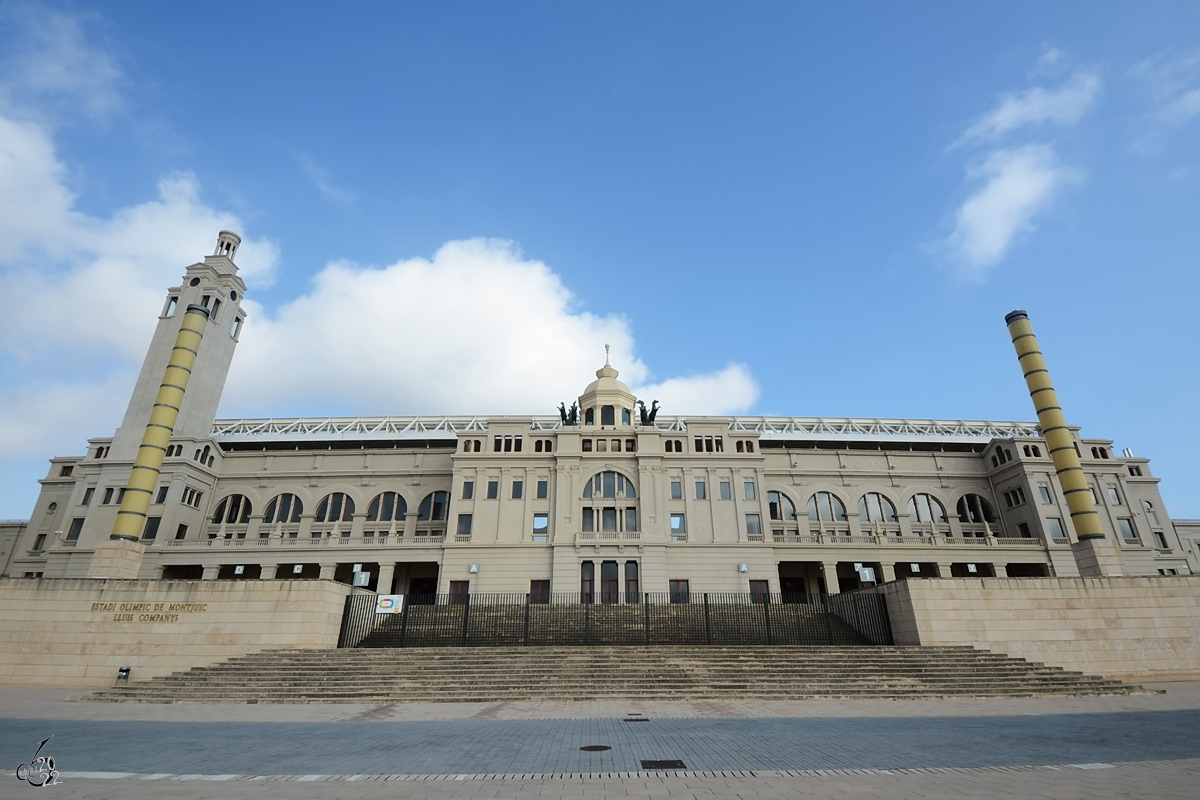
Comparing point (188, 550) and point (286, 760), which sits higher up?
point (188, 550)

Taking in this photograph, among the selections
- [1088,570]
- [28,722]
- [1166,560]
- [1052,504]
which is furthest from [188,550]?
[1166,560]

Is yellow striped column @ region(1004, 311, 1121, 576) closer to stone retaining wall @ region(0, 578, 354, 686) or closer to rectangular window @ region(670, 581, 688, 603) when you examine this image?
rectangular window @ region(670, 581, 688, 603)

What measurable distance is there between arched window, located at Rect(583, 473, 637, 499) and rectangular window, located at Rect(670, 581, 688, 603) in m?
7.25

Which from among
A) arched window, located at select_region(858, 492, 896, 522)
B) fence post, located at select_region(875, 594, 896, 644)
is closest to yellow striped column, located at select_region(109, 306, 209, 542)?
fence post, located at select_region(875, 594, 896, 644)

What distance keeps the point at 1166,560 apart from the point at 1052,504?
1193 centimetres

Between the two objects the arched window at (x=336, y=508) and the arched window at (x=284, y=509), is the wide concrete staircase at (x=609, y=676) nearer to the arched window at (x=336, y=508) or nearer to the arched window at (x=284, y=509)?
the arched window at (x=336, y=508)

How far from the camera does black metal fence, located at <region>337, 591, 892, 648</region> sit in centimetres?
2641

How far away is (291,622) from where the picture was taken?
976 inches

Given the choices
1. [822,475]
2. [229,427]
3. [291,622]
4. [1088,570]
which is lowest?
[291,622]

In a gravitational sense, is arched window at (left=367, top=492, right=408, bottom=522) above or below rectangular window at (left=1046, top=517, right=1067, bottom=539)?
above

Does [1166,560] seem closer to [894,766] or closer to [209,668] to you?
[894,766]

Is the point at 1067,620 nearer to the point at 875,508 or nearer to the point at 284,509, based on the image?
the point at 875,508

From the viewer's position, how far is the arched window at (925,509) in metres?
53.5

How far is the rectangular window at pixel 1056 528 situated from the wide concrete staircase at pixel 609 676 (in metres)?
32.9
